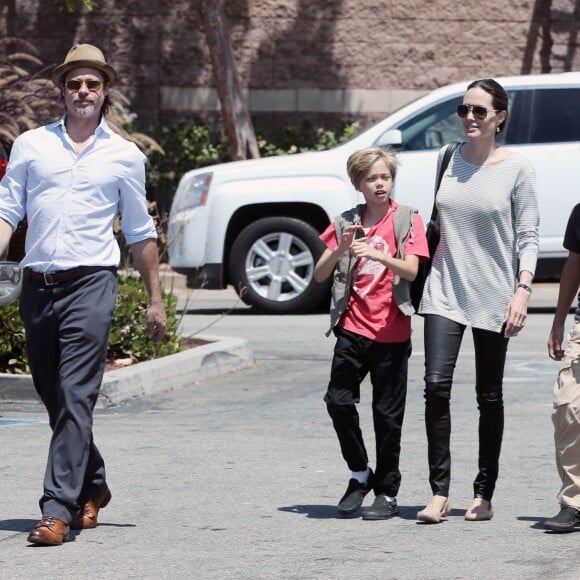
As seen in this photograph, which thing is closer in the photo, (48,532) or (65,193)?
(48,532)

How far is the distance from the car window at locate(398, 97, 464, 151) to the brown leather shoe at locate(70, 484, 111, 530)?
28.6 ft

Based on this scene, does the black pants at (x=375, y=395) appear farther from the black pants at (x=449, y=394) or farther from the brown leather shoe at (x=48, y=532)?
the brown leather shoe at (x=48, y=532)

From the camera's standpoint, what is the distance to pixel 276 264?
48.2 ft

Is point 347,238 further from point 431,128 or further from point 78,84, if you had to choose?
point 431,128

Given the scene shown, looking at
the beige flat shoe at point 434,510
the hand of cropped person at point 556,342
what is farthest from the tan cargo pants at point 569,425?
the beige flat shoe at point 434,510

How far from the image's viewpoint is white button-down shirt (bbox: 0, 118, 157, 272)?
238 inches

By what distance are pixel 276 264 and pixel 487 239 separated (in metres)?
8.41

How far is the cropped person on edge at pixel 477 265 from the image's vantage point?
629cm

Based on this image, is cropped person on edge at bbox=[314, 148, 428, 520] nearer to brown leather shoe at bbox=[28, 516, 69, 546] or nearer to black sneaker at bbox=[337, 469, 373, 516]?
black sneaker at bbox=[337, 469, 373, 516]

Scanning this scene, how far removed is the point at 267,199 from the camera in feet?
48.0

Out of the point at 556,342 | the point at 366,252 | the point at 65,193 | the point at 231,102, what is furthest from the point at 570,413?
the point at 231,102

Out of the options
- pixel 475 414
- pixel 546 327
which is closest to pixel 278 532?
pixel 475 414

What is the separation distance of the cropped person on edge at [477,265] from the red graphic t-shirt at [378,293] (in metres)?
0.13

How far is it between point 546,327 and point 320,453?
594 centimetres
